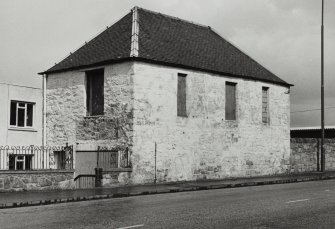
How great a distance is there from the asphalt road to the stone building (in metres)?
8.54

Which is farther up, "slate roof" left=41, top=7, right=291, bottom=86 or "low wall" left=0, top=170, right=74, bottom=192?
"slate roof" left=41, top=7, right=291, bottom=86

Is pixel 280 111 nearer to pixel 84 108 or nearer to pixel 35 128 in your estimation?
pixel 84 108

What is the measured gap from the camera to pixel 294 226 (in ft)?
34.0

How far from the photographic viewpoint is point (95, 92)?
26.6 meters

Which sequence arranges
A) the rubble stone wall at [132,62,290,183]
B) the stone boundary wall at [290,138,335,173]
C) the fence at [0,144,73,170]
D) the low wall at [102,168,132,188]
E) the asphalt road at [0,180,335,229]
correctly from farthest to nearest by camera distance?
the stone boundary wall at [290,138,335,173]
the fence at [0,144,73,170]
the rubble stone wall at [132,62,290,183]
the low wall at [102,168,132,188]
the asphalt road at [0,180,335,229]

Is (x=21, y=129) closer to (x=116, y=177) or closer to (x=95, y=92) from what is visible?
(x=95, y=92)

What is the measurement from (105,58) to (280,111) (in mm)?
12620

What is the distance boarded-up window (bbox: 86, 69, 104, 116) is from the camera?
26328 mm

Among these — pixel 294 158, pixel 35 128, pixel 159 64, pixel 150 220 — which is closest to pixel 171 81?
pixel 159 64

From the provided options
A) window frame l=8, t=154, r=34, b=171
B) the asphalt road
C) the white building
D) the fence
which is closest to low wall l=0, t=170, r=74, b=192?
the fence

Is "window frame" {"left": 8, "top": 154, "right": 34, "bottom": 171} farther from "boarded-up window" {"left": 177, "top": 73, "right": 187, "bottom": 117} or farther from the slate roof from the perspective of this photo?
"boarded-up window" {"left": 177, "top": 73, "right": 187, "bottom": 117}

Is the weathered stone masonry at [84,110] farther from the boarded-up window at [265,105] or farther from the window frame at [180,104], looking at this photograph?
the boarded-up window at [265,105]

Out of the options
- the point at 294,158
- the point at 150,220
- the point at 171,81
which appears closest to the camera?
the point at 150,220

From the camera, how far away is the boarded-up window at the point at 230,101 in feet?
96.4
